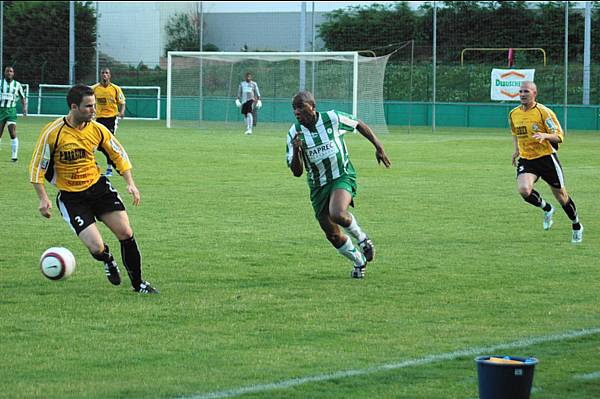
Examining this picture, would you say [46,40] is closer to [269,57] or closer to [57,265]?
[269,57]

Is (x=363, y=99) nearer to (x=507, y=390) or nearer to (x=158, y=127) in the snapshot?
(x=158, y=127)

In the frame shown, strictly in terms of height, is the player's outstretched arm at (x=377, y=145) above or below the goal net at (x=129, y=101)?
below

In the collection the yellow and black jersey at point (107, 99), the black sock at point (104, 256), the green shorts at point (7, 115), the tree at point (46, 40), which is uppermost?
the tree at point (46, 40)

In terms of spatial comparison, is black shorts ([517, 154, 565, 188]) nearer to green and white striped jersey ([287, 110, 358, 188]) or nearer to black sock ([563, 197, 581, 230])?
black sock ([563, 197, 581, 230])

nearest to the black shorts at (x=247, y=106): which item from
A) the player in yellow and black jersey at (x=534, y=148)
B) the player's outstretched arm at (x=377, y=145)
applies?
the player in yellow and black jersey at (x=534, y=148)

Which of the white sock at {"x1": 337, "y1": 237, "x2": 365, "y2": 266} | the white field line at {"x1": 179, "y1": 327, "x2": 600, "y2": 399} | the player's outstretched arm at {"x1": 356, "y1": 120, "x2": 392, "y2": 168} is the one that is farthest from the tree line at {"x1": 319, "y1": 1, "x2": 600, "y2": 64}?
the white field line at {"x1": 179, "y1": 327, "x2": 600, "y2": 399}

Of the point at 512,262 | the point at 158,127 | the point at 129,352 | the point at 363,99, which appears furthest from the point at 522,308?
the point at 158,127

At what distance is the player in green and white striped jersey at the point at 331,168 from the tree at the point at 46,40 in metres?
39.7

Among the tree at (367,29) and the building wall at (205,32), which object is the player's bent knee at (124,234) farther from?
the building wall at (205,32)

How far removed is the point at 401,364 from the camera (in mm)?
6648

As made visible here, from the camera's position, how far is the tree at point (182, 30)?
53.1 metres

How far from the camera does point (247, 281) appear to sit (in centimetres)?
972

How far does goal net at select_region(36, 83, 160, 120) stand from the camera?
48.0 meters

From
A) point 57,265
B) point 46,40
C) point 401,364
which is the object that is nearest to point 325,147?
point 57,265
